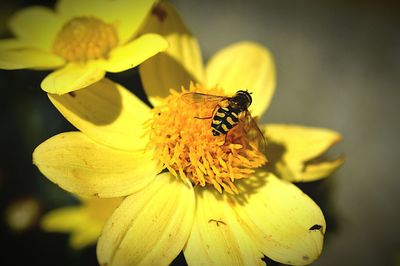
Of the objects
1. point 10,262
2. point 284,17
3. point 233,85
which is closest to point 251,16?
point 284,17

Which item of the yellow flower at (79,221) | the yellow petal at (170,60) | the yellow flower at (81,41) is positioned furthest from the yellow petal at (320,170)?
the yellow flower at (79,221)

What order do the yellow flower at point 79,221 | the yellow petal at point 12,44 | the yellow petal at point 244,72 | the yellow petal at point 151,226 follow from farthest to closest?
the yellow flower at point 79,221 → the yellow petal at point 244,72 → the yellow petal at point 12,44 → the yellow petal at point 151,226

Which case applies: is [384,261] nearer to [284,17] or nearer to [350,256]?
[350,256]

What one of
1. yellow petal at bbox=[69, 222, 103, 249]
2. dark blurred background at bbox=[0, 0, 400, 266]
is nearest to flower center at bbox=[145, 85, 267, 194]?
yellow petal at bbox=[69, 222, 103, 249]

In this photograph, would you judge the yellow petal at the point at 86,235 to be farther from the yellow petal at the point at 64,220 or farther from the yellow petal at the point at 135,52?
the yellow petal at the point at 135,52

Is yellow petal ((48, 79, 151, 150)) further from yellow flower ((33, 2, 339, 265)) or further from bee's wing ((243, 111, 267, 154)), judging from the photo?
bee's wing ((243, 111, 267, 154))

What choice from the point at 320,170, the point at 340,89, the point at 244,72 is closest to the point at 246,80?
the point at 244,72
